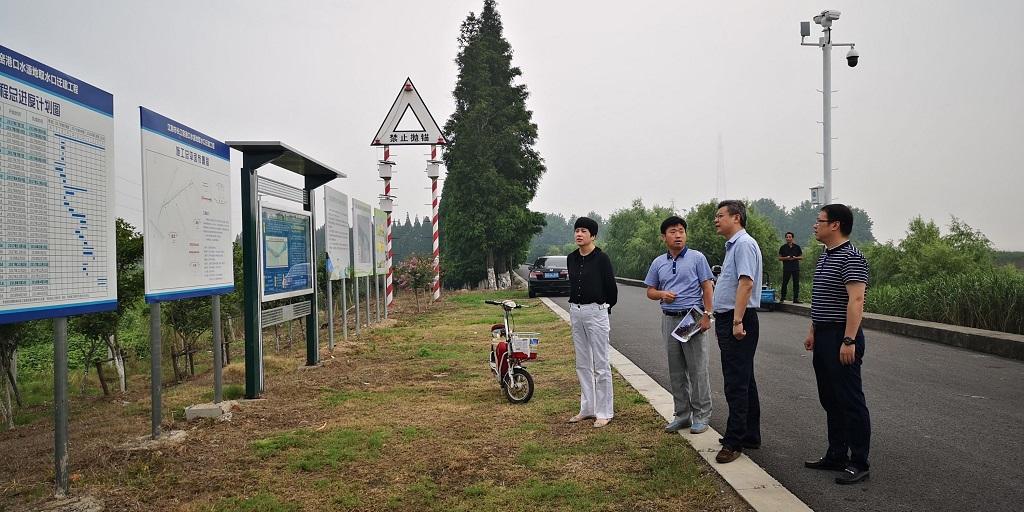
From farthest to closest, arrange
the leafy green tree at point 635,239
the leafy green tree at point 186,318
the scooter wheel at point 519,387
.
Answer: the leafy green tree at point 635,239 → the leafy green tree at point 186,318 → the scooter wheel at point 519,387

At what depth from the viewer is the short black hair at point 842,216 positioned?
4633 millimetres

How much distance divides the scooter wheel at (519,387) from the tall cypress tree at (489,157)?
78.5 feet

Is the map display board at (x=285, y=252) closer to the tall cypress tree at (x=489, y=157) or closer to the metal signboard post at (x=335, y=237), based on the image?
the metal signboard post at (x=335, y=237)

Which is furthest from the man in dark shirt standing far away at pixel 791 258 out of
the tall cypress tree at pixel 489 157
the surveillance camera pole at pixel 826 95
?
the tall cypress tree at pixel 489 157

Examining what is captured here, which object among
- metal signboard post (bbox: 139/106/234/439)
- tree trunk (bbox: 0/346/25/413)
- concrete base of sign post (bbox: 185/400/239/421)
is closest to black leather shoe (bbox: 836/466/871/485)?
metal signboard post (bbox: 139/106/234/439)

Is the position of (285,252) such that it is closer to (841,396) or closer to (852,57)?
(841,396)

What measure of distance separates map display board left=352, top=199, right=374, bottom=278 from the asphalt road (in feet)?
21.3

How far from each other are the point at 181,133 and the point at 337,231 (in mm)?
6466

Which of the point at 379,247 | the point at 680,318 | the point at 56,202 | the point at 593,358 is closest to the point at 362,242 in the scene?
the point at 379,247

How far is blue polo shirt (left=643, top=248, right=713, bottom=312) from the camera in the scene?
18.9 feet

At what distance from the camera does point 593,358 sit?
20.7ft

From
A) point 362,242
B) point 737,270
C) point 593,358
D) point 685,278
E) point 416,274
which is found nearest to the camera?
point 737,270

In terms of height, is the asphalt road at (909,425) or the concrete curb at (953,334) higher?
the concrete curb at (953,334)

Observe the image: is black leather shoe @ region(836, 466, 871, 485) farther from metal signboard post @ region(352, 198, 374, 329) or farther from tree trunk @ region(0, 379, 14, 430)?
metal signboard post @ region(352, 198, 374, 329)
